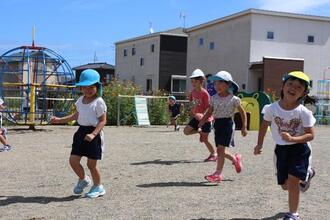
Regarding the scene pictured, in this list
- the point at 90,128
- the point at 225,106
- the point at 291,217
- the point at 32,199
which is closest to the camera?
the point at 291,217

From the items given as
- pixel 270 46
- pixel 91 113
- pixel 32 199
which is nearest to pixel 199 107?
pixel 91 113

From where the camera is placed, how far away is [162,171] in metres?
8.68

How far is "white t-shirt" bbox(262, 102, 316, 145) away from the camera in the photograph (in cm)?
519

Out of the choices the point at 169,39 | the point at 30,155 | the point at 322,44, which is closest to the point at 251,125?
the point at 30,155

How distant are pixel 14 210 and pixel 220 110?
3.44m

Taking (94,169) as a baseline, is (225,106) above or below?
above

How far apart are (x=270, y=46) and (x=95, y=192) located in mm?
31029

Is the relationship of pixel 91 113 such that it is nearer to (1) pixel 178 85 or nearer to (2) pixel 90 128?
(2) pixel 90 128

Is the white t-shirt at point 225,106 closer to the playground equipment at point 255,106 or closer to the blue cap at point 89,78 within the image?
the blue cap at point 89,78

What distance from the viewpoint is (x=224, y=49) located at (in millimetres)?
38938

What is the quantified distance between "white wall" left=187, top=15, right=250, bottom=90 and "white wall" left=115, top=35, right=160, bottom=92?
4066 millimetres

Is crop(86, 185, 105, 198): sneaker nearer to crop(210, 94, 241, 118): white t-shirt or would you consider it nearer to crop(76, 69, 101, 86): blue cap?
crop(76, 69, 101, 86): blue cap

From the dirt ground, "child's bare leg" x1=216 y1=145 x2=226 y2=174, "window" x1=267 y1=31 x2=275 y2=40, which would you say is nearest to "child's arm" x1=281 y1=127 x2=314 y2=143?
the dirt ground

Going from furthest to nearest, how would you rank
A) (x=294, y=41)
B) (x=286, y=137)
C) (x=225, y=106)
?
(x=294, y=41)
(x=225, y=106)
(x=286, y=137)
